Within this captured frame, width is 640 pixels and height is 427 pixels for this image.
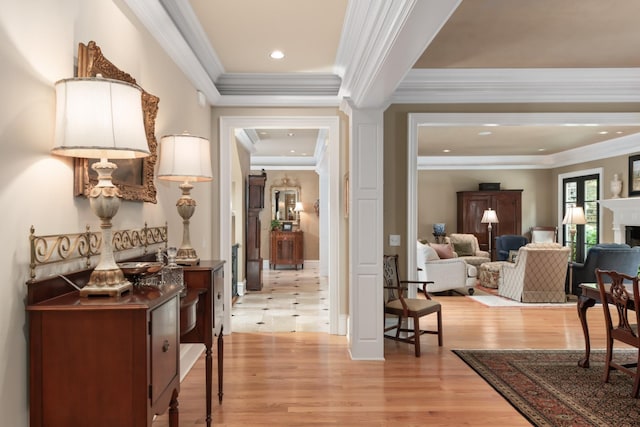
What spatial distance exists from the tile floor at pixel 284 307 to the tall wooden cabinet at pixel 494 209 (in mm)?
4068

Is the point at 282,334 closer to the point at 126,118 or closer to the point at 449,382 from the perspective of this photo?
the point at 449,382

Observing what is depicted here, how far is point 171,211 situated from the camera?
3.35 m

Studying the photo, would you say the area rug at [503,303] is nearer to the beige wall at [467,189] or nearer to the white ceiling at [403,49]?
the white ceiling at [403,49]

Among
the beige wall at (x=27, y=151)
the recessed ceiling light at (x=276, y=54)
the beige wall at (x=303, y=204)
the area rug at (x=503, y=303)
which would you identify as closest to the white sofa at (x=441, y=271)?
the area rug at (x=503, y=303)

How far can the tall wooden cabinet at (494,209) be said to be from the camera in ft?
34.2

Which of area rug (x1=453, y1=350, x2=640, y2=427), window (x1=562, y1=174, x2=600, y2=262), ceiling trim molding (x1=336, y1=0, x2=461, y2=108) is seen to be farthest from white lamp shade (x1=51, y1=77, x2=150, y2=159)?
window (x1=562, y1=174, x2=600, y2=262)

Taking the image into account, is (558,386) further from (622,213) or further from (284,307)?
(622,213)

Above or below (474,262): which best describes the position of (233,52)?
above

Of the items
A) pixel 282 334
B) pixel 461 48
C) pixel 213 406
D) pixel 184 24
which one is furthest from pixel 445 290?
pixel 184 24

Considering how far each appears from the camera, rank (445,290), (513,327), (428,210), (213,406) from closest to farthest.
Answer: (213,406)
(513,327)
(445,290)
(428,210)

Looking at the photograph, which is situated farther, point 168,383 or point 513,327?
point 513,327

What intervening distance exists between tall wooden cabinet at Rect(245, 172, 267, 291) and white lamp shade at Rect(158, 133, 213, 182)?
4771mm

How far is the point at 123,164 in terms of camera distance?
93.4 inches

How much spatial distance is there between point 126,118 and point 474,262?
786 cm
